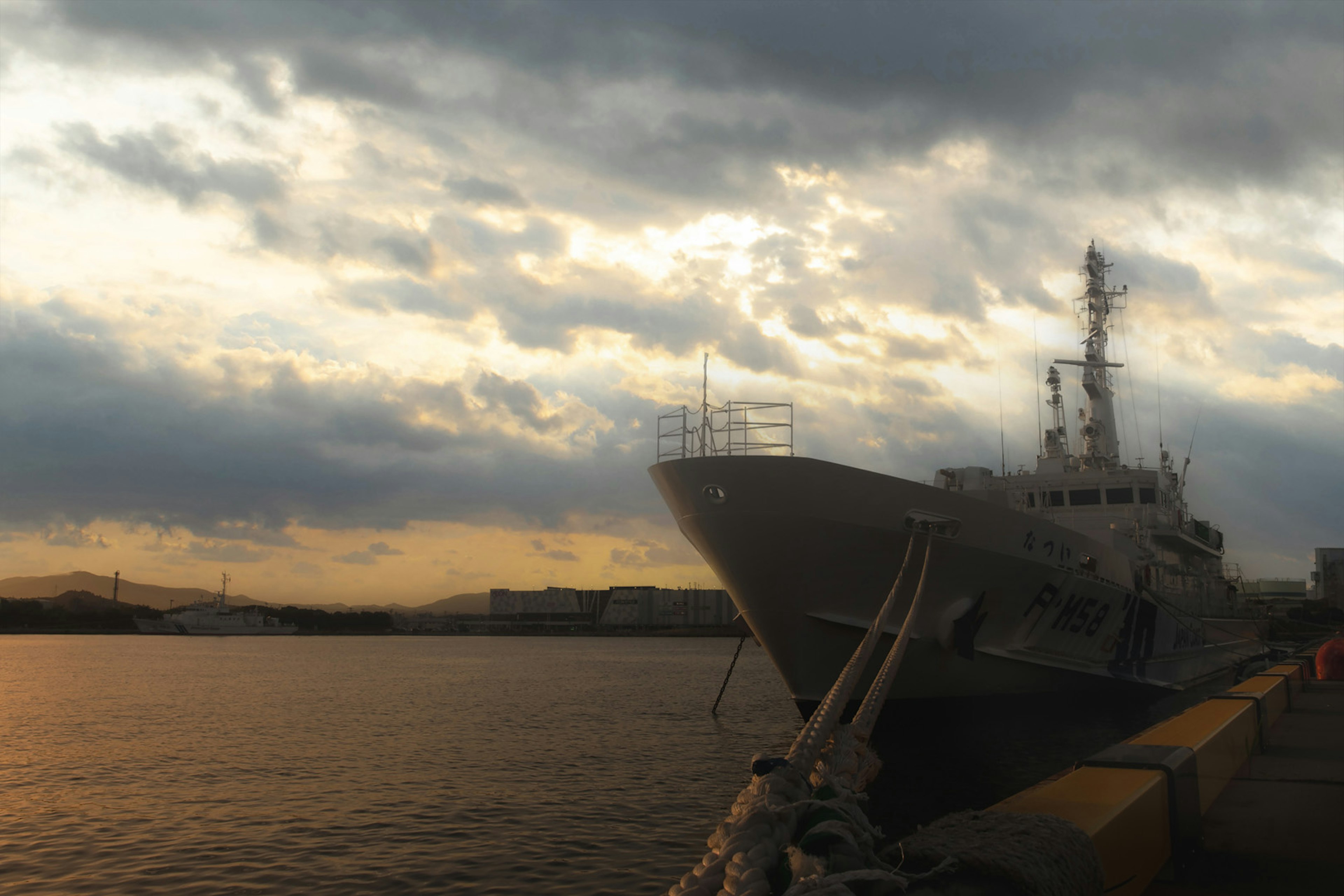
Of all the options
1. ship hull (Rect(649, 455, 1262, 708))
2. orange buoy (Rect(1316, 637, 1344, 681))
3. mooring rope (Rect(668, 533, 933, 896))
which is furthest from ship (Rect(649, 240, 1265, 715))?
mooring rope (Rect(668, 533, 933, 896))

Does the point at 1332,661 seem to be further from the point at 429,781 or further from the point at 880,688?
the point at 429,781

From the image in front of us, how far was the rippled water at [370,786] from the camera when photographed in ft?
29.4

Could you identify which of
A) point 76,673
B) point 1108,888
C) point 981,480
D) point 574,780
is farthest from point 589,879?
point 76,673

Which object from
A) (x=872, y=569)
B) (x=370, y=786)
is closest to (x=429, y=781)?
(x=370, y=786)

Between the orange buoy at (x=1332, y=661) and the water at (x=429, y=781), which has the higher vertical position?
the orange buoy at (x=1332, y=661)

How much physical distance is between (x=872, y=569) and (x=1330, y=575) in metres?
84.1

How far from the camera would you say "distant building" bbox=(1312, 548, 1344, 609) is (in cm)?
7244

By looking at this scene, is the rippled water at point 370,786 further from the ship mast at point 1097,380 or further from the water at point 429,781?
the ship mast at point 1097,380

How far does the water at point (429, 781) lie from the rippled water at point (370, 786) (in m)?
0.05

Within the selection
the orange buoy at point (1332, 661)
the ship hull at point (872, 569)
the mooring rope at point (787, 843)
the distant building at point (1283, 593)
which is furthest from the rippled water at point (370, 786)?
the distant building at point (1283, 593)

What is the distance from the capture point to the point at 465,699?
2825cm

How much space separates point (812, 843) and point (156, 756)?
18676 millimetres

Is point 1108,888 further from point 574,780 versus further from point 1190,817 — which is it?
point 574,780

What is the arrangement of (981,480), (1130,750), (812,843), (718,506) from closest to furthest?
(812,843), (1130,750), (718,506), (981,480)
